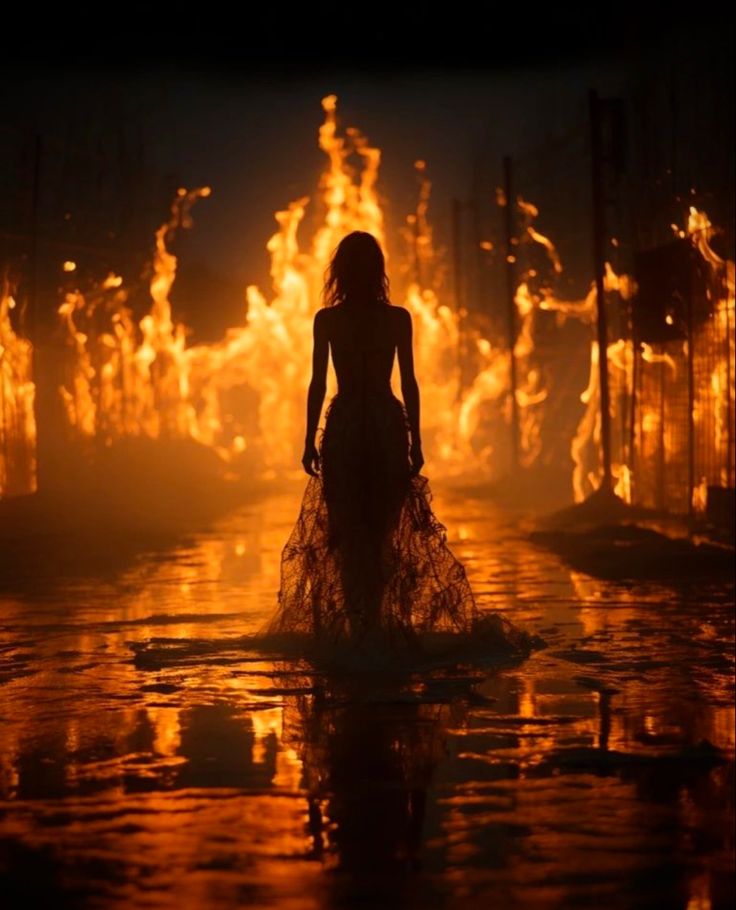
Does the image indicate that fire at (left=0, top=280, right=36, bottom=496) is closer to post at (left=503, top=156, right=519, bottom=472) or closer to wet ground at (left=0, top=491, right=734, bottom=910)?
post at (left=503, top=156, right=519, bottom=472)

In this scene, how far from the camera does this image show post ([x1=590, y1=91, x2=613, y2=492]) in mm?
29984

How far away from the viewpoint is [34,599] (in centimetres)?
1664

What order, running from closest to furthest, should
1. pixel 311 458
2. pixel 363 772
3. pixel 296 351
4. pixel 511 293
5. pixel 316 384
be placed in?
pixel 363 772 → pixel 316 384 → pixel 311 458 → pixel 511 293 → pixel 296 351

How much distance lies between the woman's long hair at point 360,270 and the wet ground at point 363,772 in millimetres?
2190

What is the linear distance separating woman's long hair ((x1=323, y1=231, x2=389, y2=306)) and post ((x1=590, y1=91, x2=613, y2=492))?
1806 cm

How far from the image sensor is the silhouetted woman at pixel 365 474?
11.8 metres

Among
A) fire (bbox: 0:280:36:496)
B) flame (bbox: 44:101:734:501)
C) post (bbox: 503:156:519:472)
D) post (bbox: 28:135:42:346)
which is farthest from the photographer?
flame (bbox: 44:101:734:501)

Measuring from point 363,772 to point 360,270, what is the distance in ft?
15.3

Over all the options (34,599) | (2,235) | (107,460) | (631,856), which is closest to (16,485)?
(2,235)

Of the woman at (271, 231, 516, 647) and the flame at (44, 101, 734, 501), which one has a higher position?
the flame at (44, 101, 734, 501)

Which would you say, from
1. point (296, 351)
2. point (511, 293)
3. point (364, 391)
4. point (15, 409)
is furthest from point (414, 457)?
point (296, 351)

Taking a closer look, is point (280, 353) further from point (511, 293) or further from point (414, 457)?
point (414, 457)

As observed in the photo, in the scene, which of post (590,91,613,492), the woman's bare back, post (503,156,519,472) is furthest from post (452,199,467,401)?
the woman's bare back

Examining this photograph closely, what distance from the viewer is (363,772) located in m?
7.75
